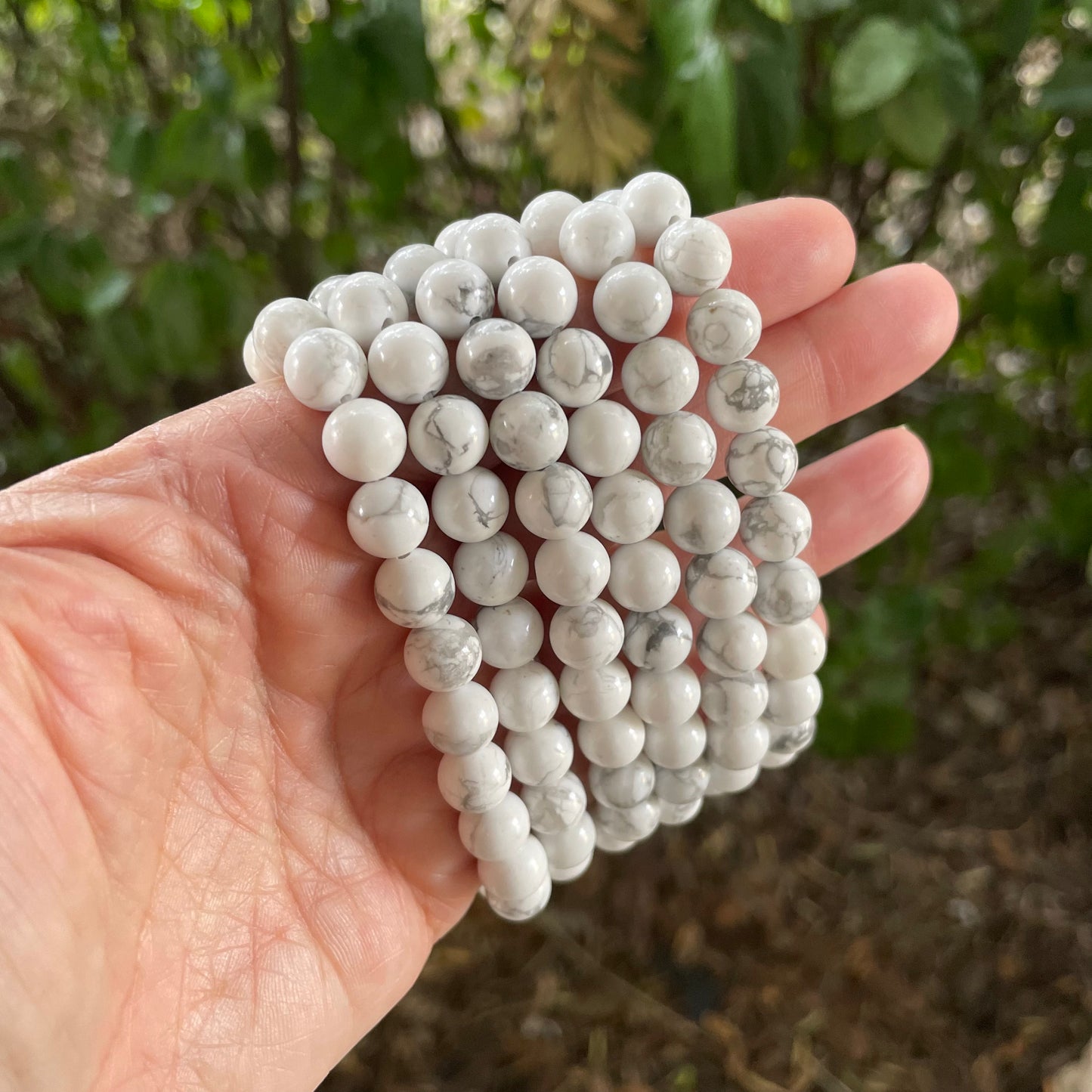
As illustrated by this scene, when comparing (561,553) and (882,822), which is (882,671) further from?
(561,553)

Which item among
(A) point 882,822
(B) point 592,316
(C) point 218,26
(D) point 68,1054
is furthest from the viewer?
(A) point 882,822

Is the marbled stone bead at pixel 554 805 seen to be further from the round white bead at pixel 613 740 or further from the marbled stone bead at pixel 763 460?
the marbled stone bead at pixel 763 460

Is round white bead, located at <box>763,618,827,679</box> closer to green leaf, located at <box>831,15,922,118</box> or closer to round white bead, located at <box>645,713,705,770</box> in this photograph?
round white bead, located at <box>645,713,705,770</box>

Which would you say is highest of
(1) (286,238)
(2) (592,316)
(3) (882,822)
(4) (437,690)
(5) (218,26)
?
(5) (218,26)

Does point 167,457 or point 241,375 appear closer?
point 167,457

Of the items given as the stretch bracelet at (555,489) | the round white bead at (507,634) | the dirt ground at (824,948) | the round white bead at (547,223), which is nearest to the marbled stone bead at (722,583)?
the stretch bracelet at (555,489)

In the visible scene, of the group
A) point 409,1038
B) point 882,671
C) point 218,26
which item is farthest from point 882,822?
point 218,26
